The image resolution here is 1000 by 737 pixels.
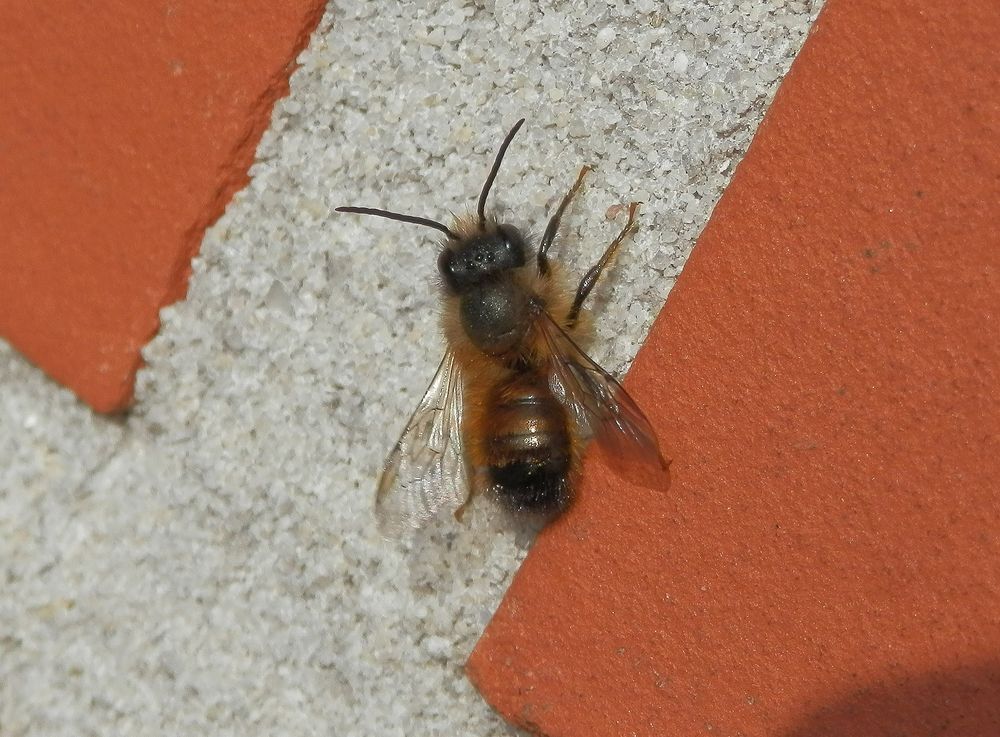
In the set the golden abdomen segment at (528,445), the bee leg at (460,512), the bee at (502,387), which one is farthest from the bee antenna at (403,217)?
the bee leg at (460,512)

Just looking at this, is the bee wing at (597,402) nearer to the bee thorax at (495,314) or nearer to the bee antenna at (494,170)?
the bee thorax at (495,314)

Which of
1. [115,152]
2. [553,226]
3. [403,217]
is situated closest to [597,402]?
[553,226]

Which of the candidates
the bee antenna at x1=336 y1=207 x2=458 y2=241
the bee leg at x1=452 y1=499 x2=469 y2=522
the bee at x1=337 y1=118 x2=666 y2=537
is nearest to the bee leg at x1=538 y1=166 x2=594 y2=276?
the bee at x1=337 y1=118 x2=666 y2=537

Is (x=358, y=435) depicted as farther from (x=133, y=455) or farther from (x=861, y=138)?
(x=861, y=138)

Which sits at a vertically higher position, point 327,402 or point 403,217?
point 403,217

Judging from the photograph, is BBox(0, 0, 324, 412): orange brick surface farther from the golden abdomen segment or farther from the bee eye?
the golden abdomen segment

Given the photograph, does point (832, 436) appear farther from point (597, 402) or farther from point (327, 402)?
point (327, 402)

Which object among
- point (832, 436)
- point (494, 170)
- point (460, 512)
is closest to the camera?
point (832, 436)
